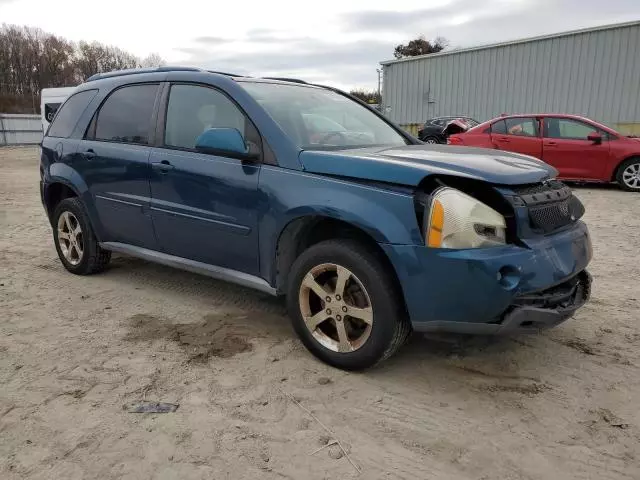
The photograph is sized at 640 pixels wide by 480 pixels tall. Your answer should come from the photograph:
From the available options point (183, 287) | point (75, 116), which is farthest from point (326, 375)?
point (75, 116)

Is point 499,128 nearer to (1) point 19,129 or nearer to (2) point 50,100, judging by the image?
(2) point 50,100

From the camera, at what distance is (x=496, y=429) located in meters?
2.52

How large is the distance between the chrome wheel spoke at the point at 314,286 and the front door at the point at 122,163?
1562mm

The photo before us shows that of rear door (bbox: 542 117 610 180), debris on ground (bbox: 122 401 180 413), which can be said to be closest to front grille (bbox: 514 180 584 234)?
debris on ground (bbox: 122 401 180 413)

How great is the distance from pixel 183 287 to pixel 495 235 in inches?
114

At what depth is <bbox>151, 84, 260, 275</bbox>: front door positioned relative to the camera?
11.2 feet

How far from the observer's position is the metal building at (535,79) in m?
15.9

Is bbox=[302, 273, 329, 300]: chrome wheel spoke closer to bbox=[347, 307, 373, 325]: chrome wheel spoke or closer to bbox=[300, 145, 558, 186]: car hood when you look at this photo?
bbox=[347, 307, 373, 325]: chrome wheel spoke

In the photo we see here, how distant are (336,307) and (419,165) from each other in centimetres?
90

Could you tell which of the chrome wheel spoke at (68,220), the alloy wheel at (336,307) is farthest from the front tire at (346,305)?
the chrome wheel spoke at (68,220)

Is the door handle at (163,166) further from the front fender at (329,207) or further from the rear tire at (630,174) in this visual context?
the rear tire at (630,174)

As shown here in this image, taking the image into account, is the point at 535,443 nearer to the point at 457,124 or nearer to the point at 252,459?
the point at 252,459

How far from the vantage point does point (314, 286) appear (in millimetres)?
3088

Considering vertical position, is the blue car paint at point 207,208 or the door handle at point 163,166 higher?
the door handle at point 163,166
